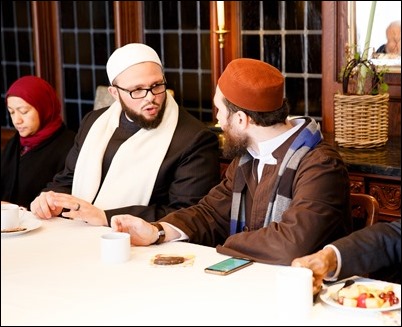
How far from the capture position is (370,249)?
2297mm

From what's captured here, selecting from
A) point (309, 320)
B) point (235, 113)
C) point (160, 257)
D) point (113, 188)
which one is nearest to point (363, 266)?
point (309, 320)

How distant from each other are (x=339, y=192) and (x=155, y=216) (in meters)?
0.91

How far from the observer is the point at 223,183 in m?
3.09

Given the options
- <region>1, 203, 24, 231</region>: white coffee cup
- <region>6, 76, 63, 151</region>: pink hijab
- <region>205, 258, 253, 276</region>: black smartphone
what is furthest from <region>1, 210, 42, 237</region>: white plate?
<region>6, 76, 63, 151</region>: pink hijab

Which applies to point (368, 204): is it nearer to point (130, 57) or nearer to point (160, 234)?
point (160, 234)

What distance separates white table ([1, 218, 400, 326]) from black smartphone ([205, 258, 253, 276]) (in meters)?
0.02

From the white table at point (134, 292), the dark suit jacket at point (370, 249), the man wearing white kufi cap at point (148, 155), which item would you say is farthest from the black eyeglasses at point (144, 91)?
the dark suit jacket at point (370, 249)

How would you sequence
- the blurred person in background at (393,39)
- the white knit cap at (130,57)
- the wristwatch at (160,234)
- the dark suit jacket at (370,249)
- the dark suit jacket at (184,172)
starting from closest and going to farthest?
the dark suit jacket at (370,249), the wristwatch at (160,234), the dark suit jacket at (184,172), the white knit cap at (130,57), the blurred person in background at (393,39)

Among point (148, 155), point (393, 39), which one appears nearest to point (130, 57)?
point (148, 155)

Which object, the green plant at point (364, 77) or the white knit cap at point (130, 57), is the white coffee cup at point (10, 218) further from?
the green plant at point (364, 77)

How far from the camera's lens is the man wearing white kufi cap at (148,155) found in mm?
3451

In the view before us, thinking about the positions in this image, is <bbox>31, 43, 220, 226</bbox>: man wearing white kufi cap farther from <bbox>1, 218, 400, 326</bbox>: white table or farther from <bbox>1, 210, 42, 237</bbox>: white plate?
<bbox>1, 218, 400, 326</bbox>: white table

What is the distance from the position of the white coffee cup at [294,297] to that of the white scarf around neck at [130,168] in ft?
5.08

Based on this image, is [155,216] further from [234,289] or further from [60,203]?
[234,289]
